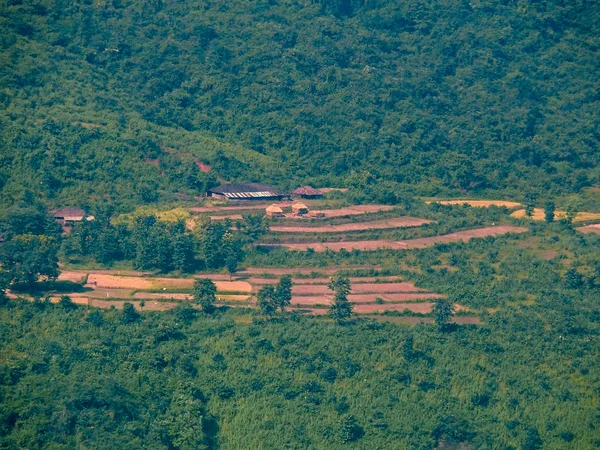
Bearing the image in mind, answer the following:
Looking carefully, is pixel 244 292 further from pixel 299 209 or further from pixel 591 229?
pixel 591 229

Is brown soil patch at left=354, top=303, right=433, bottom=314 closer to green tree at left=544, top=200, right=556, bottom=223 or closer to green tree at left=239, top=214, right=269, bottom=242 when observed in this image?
green tree at left=239, top=214, right=269, bottom=242

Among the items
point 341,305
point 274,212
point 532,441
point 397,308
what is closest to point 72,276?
point 274,212

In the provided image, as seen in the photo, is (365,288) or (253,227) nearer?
(365,288)

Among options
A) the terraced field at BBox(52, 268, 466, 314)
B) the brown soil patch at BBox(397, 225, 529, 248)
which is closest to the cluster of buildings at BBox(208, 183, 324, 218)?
the brown soil patch at BBox(397, 225, 529, 248)

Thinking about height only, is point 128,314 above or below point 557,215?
below

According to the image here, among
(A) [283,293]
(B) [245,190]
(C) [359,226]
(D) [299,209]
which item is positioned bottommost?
(A) [283,293]

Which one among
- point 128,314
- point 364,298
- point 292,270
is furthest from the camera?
point 292,270
